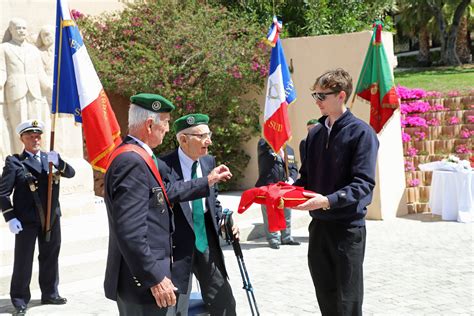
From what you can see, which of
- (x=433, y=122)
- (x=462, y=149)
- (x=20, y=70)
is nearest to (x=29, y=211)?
(x=20, y=70)

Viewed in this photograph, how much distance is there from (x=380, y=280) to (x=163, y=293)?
491cm

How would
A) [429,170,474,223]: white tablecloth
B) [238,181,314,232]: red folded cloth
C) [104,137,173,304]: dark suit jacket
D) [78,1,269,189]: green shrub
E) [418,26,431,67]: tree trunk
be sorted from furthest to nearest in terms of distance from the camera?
→ [418,26,431,67]: tree trunk < [78,1,269,189]: green shrub < [429,170,474,223]: white tablecloth < [238,181,314,232]: red folded cloth < [104,137,173,304]: dark suit jacket

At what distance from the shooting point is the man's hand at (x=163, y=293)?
384 cm

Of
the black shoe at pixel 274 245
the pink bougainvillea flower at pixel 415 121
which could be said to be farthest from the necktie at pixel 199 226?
the pink bougainvillea flower at pixel 415 121

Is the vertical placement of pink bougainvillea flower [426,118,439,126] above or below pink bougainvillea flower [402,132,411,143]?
above

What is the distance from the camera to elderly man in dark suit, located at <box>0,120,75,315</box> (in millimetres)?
7508

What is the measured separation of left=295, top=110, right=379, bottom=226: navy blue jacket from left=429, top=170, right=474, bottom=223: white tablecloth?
799cm

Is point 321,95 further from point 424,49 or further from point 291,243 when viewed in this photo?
point 424,49

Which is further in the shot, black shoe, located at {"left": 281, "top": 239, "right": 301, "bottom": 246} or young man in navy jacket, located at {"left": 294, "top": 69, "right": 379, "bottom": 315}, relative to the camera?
black shoe, located at {"left": 281, "top": 239, "right": 301, "bottom": 246}

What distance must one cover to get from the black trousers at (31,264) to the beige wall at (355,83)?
261 inches

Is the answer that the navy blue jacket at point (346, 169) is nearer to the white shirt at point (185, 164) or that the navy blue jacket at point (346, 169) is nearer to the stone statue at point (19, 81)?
the white shirt at point (185, 164)

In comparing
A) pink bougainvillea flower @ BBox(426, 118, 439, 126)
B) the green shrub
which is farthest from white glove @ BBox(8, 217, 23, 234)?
pink bougainvillea flower @ BBox(426, 118, 439, 126)

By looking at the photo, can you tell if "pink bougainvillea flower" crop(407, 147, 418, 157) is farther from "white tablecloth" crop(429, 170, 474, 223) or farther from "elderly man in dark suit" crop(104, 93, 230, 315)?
"elderly man in dark suit" crop(104, 93, 230, 315)

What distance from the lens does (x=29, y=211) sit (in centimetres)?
760
